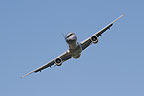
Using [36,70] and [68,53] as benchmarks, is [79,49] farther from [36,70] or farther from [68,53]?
[36,70]

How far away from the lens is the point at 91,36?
105m

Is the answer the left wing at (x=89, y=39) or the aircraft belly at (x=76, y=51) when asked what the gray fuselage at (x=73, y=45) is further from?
the left wing at (x=89, y=39)

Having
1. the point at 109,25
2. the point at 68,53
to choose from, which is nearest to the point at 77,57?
the point at 68,53

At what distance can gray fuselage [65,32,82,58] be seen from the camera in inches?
3944

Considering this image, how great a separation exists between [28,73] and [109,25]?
77.6ft

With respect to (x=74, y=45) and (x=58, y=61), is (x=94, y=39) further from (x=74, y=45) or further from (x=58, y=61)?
(x=58, y=61)

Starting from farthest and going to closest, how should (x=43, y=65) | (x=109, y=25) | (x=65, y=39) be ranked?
(x=43, y=65), (x=109, y=25), (x=65, y=39)

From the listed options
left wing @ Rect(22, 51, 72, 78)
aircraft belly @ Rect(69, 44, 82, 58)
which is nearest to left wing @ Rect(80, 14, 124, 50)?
aircraft belly @ Rect(69, 44, 82, 58)

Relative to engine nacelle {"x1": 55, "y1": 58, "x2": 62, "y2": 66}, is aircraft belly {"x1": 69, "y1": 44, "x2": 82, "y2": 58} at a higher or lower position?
lower

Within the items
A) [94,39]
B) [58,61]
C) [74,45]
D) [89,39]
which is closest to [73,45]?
[74,45]

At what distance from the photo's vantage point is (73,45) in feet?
333

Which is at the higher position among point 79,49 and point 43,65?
point 43,65

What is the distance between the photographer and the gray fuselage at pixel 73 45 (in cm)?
10019

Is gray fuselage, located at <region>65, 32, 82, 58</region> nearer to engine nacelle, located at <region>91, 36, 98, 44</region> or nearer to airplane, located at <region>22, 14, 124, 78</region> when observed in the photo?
airplane, located at <region>22, 14, 124, 78</region>
